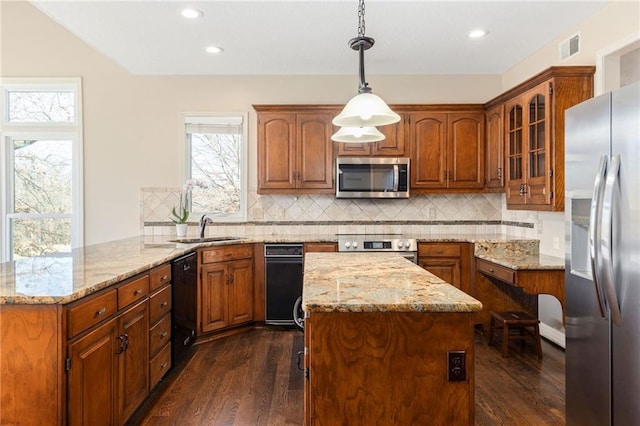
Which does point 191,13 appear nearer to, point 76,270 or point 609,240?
point 76,270

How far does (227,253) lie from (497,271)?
2422 mm

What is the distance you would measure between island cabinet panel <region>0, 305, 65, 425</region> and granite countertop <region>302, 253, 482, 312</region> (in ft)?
3.37

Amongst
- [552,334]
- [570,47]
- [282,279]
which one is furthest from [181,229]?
[570,47]

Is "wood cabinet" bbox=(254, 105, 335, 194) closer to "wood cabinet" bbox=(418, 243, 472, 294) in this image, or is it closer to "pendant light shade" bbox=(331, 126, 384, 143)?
"wood cabinet" bbox=(418, 243, 472, 294)

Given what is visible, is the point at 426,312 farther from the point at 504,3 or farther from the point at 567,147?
the point at 504,3

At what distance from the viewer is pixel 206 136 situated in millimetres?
4500

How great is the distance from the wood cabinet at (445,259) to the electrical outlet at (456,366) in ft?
7.94

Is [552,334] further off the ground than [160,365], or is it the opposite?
[160,365]

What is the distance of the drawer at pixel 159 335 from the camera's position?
2410 mm

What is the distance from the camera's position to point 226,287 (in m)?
3.70

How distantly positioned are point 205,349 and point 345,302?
2.39 metres

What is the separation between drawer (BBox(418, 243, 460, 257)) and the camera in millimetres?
3846

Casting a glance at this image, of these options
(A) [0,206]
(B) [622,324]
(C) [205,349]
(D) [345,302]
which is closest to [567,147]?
(B) [622,324]

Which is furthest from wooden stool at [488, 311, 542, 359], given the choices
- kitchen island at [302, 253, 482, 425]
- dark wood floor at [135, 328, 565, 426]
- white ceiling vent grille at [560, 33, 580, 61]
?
white ceiling vent grille at [560, 33, 580, 61]
